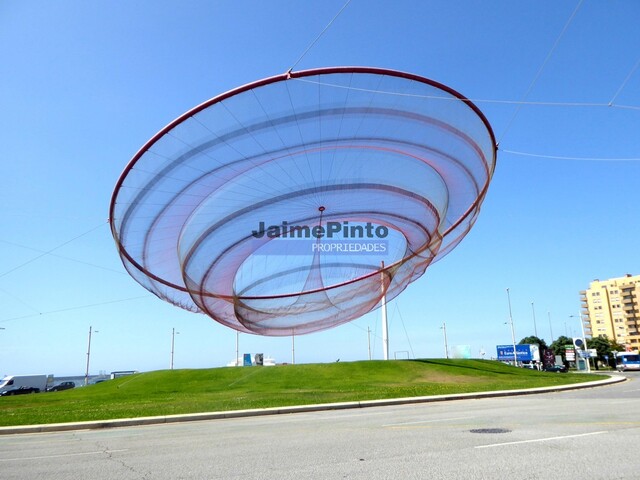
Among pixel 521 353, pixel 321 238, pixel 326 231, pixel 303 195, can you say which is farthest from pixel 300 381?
pixel 521 353

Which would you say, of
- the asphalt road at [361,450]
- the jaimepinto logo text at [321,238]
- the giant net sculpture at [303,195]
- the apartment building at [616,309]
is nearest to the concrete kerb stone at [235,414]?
the asphalt road at [361,450]

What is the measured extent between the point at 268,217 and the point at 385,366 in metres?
24.4

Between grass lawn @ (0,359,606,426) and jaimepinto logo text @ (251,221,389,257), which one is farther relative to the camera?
grass lawn @ (0,359,606,426)

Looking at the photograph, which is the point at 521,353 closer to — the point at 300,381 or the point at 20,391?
the point at 300,381

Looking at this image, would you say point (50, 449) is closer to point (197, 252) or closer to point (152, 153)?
point (152, 153)

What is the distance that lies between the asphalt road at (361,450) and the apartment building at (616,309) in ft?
531

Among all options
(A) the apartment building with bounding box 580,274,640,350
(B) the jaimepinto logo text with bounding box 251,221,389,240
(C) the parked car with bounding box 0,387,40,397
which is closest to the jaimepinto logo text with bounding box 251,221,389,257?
(B) the jaimepinto logo text with bounding box 251,221,389,240

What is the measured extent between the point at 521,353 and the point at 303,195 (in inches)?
2978

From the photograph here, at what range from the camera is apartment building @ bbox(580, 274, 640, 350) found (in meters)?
150

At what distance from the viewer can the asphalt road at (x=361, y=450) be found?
6977mm

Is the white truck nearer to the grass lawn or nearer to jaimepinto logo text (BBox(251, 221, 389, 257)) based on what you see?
the grass lawn

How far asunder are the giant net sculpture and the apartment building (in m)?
154

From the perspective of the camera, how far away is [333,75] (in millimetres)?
12391

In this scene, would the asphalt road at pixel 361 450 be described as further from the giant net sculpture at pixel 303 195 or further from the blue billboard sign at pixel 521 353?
the blue billboard sign at pixel 521 353
